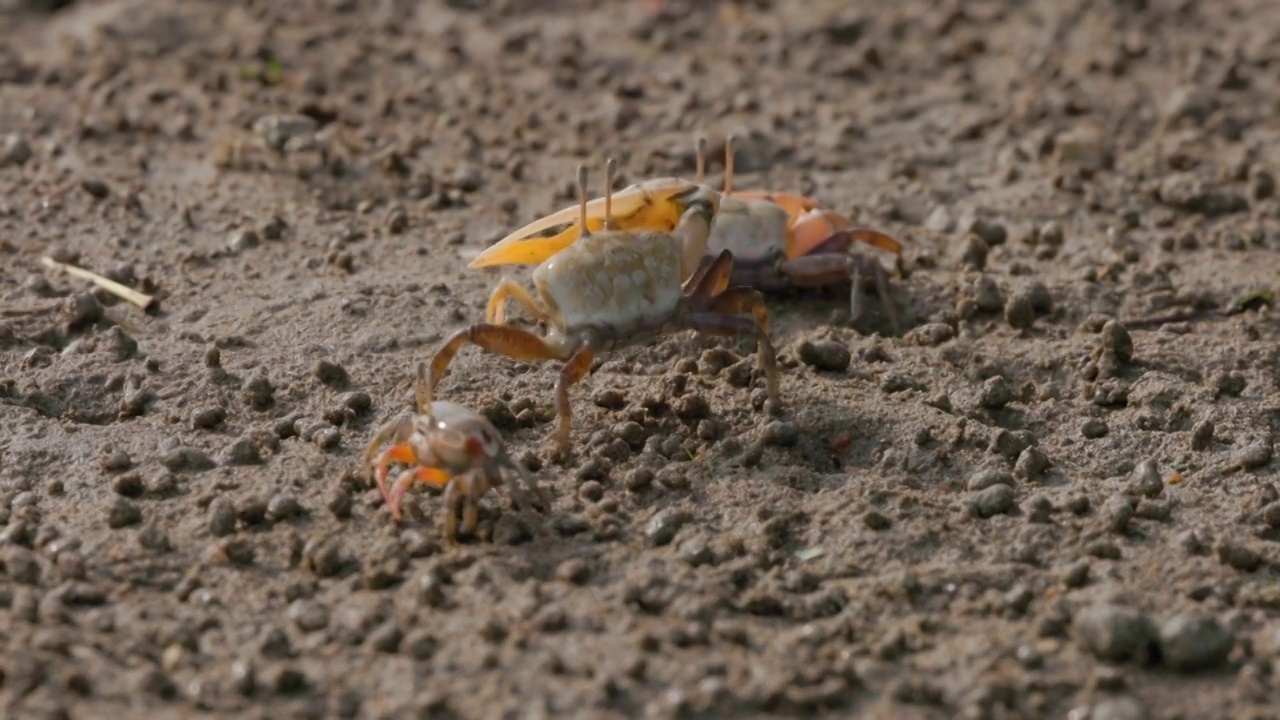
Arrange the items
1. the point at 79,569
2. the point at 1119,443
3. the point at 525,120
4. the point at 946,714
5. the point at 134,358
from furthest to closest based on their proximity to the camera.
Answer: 1. the point at 525,120
2. the point at 134,358
3. the point at 1119,443
4. the point at 79,569
5. the point at 946,714

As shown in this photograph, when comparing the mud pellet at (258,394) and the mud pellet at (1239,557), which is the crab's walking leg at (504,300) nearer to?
the mud pellet at (258,394)

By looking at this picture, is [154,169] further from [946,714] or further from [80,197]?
[946,714]

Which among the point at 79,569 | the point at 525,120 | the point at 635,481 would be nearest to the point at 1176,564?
the point at 635,481

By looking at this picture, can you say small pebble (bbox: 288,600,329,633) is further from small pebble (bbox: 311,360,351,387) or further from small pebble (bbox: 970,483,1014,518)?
small pebble (bbox: 970,483,1014,518)

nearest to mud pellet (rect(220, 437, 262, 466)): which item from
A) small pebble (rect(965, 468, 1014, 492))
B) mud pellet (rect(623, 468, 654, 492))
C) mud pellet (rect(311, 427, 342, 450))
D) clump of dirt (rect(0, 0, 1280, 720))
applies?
clump of dirt (rect(0, 0, 1280, 720))

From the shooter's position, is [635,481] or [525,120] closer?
[635,481]

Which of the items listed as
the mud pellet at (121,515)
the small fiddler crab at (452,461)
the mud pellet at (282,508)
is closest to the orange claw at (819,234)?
the small fiddler crab at (452,461)

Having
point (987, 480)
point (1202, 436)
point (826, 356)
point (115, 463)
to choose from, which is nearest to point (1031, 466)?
point (987, 480)
